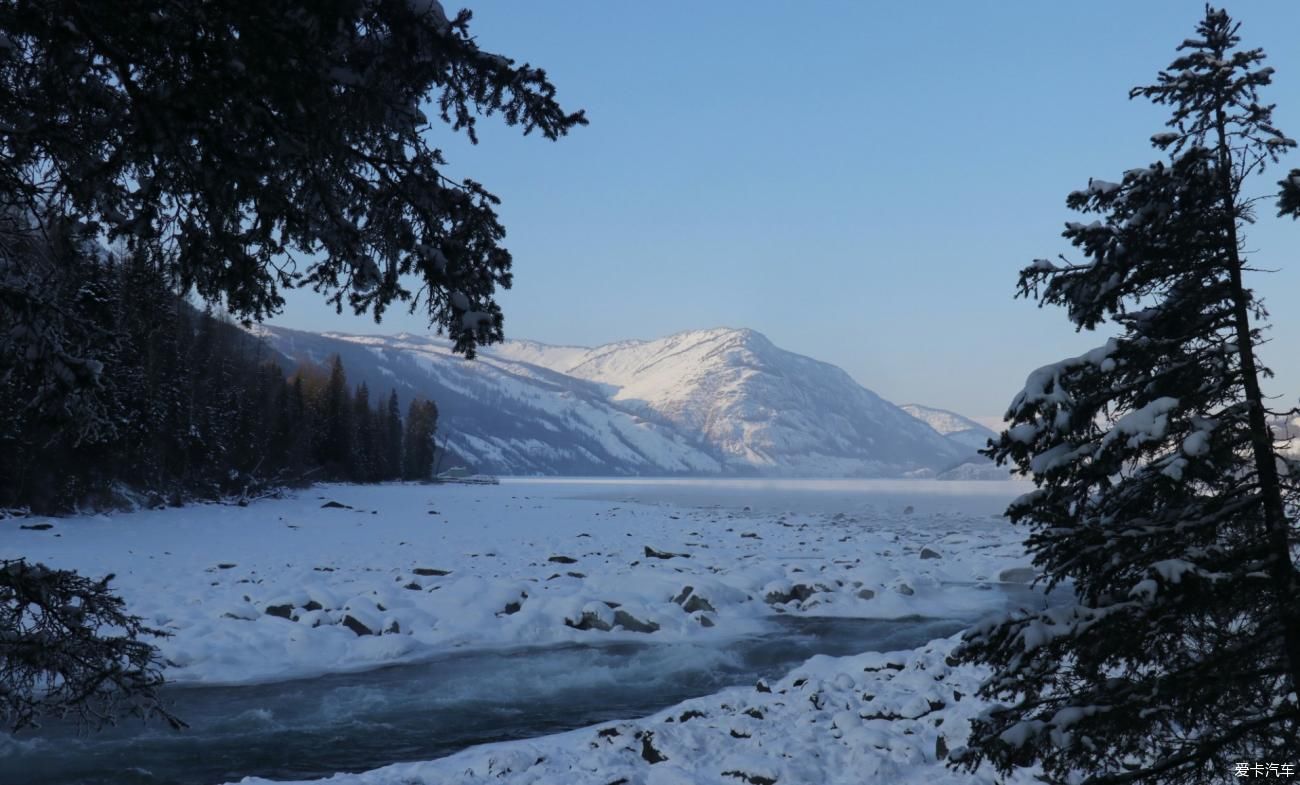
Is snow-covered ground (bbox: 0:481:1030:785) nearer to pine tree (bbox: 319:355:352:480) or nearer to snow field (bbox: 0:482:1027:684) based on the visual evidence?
snow field (bbox: 0:482:1027:684)

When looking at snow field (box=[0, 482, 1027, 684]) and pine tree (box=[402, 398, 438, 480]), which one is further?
pine tree (box=[402, 398, 438, 480])

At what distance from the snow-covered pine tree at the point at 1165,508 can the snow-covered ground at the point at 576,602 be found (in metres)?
3.03

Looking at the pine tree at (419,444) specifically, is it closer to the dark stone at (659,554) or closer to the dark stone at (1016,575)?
the dark stone at (659,554)

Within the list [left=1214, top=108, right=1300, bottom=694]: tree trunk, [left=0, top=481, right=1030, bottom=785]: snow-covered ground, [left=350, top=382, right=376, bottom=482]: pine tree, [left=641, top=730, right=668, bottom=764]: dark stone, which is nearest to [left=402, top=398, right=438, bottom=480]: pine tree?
[left=350, top=382, right=376, bottom=482]: pine tree

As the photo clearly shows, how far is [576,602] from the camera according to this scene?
17.0 m

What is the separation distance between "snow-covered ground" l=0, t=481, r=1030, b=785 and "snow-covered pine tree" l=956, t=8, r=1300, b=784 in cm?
303

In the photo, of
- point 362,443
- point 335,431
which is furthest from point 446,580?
point 362,443

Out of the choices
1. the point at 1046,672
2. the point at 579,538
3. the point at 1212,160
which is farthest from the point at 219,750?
the point at 579,538

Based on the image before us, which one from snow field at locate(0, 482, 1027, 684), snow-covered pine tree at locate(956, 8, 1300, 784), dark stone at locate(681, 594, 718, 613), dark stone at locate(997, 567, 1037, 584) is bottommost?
snow field at locate(0, 482, 1027, 684)

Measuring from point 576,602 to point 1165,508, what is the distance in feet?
43.8

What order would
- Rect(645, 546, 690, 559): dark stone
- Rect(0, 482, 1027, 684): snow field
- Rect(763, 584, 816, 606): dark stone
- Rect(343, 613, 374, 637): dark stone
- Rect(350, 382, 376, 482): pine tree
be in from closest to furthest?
Rect(0, 482, 1027, 684): snow field, Rect(343, 613, 374, 637): dark stone, Rect(763, 584, 816, 606): dark stone, Rect(645, 546, 690, 559): dark stone, Rect(350, 382, 376, 482): pine tree

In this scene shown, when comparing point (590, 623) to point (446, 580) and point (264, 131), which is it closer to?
point (446, 580)

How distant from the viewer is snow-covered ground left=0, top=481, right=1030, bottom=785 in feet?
27.0

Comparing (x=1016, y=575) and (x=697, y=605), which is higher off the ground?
(x=1016, y=575)
